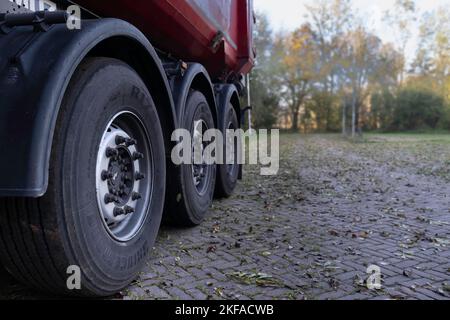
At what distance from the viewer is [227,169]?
5430mm

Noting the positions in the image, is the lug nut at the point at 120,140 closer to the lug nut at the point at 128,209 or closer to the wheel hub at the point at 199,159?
the lug nut at the point at 128,209

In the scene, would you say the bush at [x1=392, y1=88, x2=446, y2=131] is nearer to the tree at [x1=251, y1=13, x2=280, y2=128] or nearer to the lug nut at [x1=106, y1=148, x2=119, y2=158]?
the tree at [x1=251, y1=13, x2=280, y2=128]

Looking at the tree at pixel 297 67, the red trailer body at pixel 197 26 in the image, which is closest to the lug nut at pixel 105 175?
the red trailer body at pixel 197 26

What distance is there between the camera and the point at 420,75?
1395 inches

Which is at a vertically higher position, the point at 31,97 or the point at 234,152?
the point at 31,97

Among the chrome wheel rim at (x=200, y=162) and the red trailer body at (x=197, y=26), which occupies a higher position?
the red trailer body at (x=197, y=26)

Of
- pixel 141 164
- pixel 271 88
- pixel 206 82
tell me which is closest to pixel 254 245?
pixel 141 164

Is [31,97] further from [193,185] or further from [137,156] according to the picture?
[193,185]

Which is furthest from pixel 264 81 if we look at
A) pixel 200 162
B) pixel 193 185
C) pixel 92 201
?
pixel 92 201

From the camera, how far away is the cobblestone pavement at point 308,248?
254cm

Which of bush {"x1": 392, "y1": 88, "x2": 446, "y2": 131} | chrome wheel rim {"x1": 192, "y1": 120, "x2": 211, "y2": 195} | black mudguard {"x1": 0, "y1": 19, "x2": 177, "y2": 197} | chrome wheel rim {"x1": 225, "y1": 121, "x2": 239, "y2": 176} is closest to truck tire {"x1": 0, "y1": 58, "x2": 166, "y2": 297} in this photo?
black mudguard {"x1": 0, "y1": 19, "x2": 177, "y2": 197}

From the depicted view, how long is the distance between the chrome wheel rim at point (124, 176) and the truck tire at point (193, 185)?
0.73m

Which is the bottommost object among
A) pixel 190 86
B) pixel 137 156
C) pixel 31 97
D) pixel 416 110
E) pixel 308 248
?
pixel 308 248

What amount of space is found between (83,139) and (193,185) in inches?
75.0
